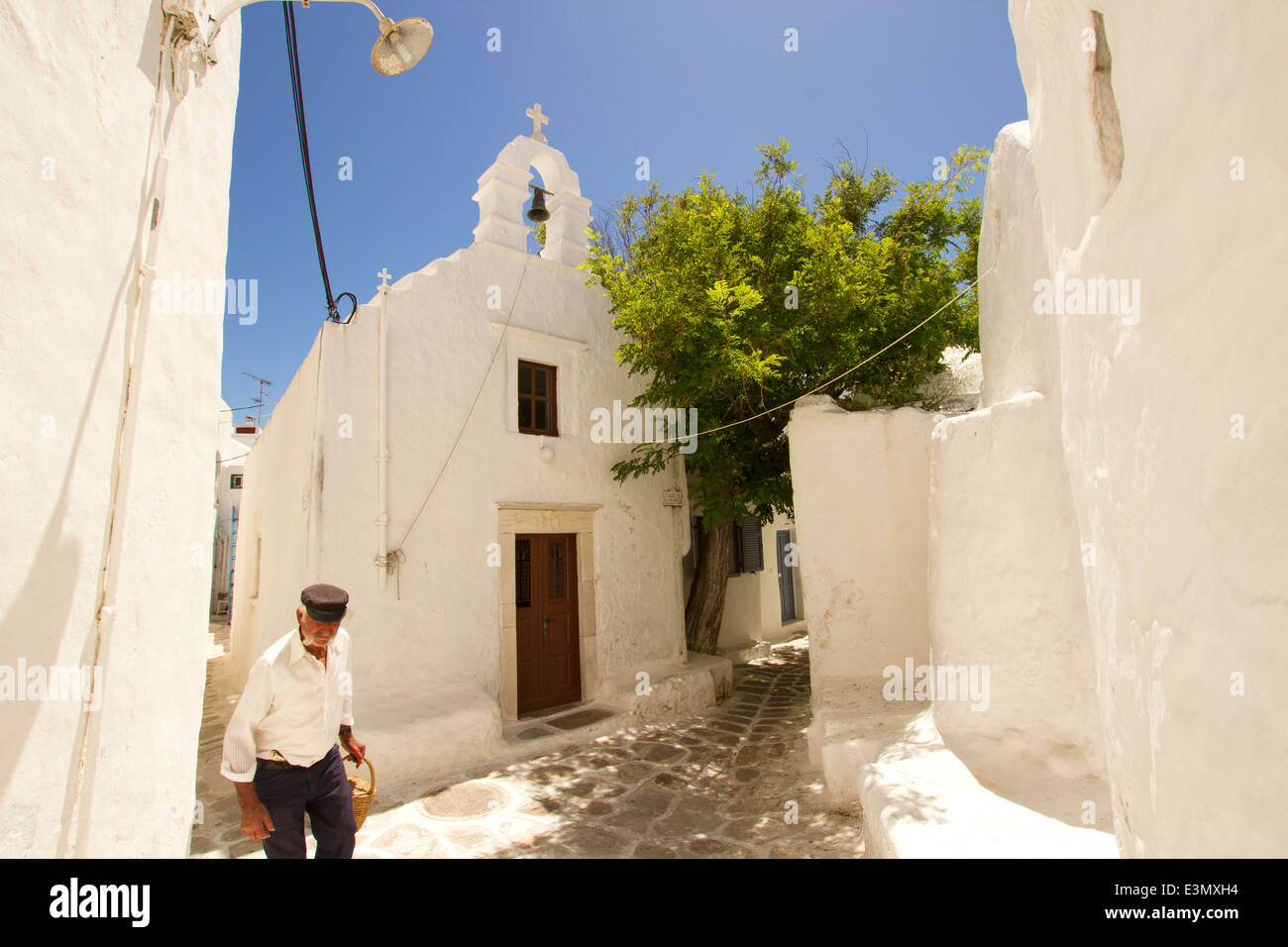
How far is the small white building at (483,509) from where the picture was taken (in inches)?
248

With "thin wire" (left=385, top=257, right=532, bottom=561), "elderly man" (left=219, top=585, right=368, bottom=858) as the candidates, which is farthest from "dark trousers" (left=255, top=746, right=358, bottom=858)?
"thin wire" (left=385, top=257, right=532, bottom=561)

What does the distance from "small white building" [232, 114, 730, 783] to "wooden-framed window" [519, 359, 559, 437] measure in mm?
24

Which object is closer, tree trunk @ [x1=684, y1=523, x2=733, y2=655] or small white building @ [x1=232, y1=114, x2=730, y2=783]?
small white building @ [x1=232, y1=114, x2=730, y2=783]

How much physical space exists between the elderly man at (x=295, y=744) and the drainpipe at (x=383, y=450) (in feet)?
10.9

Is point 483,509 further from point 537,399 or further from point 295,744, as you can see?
point 295,744

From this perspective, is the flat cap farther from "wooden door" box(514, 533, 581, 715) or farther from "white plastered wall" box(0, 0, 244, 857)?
"wooden door" box(514, 533, 581, 715)

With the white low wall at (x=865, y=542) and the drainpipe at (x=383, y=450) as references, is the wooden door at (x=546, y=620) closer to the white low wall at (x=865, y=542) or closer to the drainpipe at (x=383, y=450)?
the drainpipe at (x=383, y=450)

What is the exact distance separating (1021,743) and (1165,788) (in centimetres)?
251

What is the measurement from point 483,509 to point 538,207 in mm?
4343

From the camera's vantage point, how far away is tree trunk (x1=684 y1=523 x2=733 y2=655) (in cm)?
988

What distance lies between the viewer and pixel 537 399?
8172 mm

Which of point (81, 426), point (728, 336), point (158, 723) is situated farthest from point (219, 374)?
point (728, 336)

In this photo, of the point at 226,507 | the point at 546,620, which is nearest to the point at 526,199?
the point at 546,620

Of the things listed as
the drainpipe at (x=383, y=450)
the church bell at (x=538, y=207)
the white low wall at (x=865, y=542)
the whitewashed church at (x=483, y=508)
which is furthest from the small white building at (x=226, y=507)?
the white low wall at (x=865, y=542)
